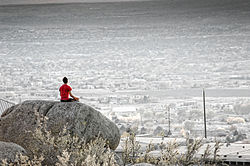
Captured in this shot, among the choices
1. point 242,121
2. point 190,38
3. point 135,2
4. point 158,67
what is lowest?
point 242,121

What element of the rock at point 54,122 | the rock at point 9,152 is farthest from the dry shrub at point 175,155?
the rock at point 9,152

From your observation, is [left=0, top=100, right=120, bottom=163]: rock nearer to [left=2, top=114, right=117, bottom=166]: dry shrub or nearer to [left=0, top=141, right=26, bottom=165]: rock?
[left=2, top=114, right=117, bottom=166]: dry shrub

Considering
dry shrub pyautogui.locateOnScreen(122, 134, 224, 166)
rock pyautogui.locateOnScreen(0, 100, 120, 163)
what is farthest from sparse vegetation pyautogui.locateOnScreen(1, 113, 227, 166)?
rock pyautogui.locateOnScreen(0, 100, 120, 163)

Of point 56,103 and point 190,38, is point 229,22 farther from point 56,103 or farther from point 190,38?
point 56,103

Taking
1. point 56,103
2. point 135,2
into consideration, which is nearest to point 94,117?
point 56,103

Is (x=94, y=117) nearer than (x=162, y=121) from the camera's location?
Yes

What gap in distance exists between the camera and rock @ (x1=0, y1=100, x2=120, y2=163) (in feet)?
18.4

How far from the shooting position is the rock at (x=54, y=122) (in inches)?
221

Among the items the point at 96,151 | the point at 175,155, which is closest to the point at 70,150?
the point at 96,151

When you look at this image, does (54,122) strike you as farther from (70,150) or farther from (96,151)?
(96,151)

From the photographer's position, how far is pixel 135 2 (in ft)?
42.3

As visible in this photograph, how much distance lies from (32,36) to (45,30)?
496 mm

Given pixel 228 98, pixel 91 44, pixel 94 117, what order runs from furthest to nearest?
1. pixel 91 44
2. pixel 228 98
3. pixel 94 117

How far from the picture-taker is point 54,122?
563 centimetres
